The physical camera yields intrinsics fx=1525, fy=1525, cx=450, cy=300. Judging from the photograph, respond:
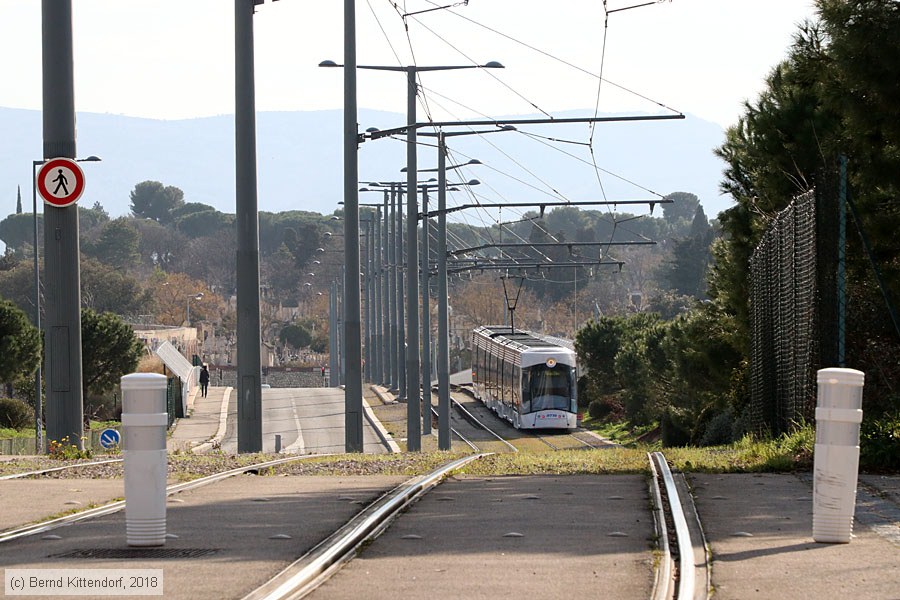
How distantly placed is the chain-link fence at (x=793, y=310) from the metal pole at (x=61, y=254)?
831 cm

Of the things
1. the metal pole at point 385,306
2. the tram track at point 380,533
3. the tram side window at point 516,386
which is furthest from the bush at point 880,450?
the metal pole at point 385,306

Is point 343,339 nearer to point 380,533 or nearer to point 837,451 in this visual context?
point 380,533

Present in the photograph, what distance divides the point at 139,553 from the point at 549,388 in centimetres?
4640

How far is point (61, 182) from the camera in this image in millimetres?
17203

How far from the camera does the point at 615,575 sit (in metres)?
7.77

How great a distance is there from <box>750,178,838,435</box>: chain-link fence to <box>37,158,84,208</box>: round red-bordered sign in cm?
819

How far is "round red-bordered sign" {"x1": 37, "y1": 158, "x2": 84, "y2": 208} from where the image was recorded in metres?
17.1

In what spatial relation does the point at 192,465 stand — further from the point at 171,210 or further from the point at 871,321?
the point at 171,210

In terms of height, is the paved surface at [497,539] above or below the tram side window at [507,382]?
above

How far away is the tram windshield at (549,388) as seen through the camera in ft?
175

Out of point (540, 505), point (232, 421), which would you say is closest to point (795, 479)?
point (540, 505)

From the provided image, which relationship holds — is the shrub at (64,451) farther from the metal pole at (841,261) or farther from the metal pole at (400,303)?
the metal pole at (400,303)

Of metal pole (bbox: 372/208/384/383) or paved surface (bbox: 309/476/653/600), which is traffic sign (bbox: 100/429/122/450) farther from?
metal pole (bbox: 372/208/384/383)

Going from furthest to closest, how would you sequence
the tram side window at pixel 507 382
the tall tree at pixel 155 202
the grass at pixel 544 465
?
the tall tree at pixel 155 202, the tram side window at pixel 507 382, the grass at pixel 544 465
